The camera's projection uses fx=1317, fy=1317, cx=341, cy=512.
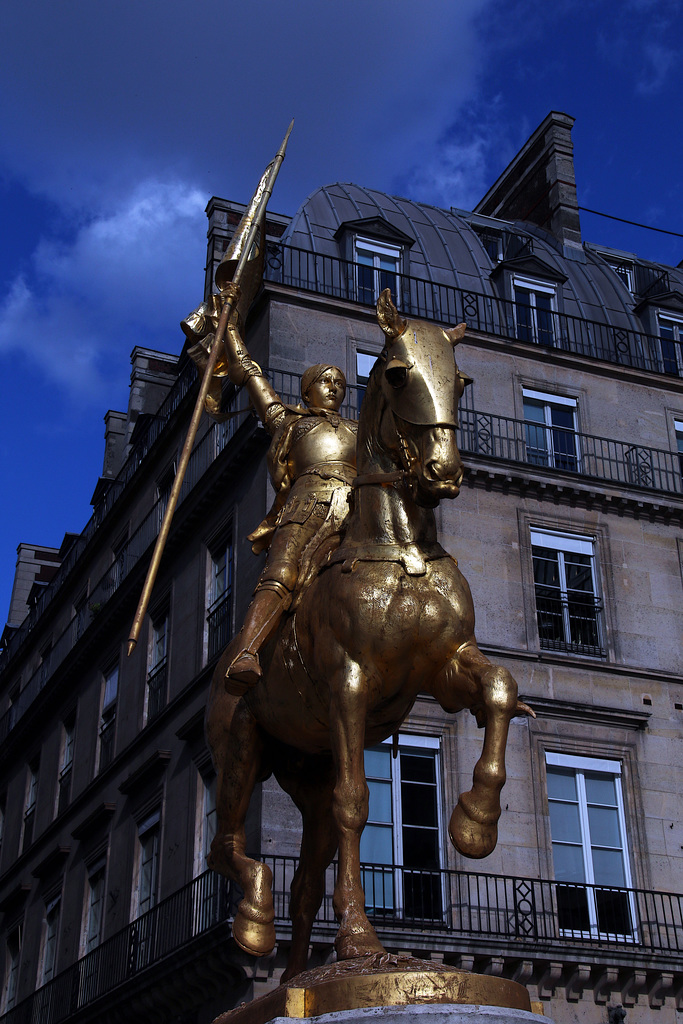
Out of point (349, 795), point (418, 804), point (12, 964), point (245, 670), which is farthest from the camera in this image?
point (12, 964)

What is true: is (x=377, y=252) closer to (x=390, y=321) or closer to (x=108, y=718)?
(x=108, y=718)

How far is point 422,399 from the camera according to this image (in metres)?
5.56

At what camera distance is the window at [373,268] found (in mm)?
24672

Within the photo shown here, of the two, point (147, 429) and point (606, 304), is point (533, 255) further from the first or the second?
point (147, 429)

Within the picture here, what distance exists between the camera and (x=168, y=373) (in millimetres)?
35906

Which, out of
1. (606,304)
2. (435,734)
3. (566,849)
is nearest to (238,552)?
(435,734)

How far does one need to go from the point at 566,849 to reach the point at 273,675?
1519 cm

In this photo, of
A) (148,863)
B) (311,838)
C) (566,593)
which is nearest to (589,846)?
(566,593)

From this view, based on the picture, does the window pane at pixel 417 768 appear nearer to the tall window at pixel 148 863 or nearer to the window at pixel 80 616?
the tall window at pixel 148 863

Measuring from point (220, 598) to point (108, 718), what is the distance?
20.7 feet

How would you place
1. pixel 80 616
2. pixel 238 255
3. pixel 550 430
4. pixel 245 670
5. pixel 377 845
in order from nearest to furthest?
pixel 245 670 < pixel 238 255 < pixel 377 845 < pixel 550 430 < pixel 80 616


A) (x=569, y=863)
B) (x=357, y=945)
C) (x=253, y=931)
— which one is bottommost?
(x=357, y=945)

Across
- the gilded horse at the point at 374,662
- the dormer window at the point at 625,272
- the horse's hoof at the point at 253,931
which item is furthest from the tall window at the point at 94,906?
the horse's hoof at the point at 253,931

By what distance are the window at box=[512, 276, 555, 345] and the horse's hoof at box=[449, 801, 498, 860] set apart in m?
20.9
